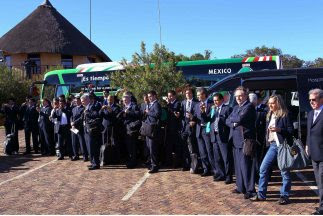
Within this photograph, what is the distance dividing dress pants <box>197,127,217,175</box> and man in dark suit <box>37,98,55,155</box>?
550 centimetres

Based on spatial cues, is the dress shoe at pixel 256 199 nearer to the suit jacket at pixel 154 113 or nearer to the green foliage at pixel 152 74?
the suit jacket at pixel 154 113

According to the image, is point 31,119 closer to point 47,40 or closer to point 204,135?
point 204,135

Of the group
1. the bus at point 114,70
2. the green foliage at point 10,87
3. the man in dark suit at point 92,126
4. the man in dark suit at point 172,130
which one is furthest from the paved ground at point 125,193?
the green foliage at point 10,87

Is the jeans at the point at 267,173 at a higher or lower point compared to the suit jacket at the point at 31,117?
lower

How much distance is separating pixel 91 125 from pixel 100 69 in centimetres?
854

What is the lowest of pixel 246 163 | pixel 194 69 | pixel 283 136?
pixel 246 163

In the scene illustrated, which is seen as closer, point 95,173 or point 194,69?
point 95,173

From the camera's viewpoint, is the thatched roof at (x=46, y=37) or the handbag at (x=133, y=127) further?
the thatched roof at (x=46, y=37)

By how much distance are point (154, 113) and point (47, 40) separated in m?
30.3

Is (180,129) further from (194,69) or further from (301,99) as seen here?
(194,69)

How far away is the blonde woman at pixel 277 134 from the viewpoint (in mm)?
6184

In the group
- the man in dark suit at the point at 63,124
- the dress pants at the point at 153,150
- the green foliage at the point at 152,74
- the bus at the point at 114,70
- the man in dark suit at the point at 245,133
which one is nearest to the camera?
the man in dark suit at the point at 245,133

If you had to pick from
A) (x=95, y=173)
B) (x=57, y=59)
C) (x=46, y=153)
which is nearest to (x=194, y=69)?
(x=46, y=153)

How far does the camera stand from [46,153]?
1262cm
